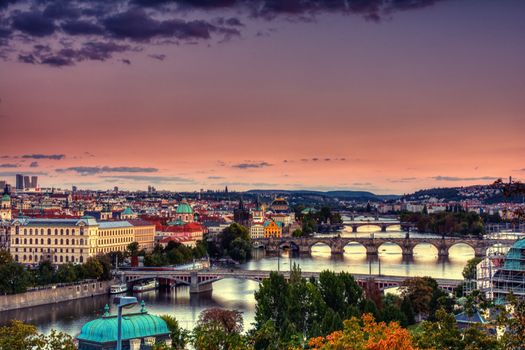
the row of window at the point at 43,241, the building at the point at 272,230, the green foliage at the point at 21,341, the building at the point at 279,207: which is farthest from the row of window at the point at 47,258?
the building at the point at 279,207

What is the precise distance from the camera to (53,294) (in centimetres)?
4362

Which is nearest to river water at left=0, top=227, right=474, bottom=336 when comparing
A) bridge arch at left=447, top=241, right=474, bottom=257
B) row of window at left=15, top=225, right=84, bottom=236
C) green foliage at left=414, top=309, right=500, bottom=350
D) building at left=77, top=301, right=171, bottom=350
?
bridge arch at left=447, top=241, right=474, bottom=257

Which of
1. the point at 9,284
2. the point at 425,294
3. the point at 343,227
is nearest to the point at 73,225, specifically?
the point at 9,284

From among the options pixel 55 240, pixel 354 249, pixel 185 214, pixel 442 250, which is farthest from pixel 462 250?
pixel 55 240

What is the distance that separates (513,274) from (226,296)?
19.6 m

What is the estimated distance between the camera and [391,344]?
40.5 ft

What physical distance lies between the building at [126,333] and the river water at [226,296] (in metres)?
18.8

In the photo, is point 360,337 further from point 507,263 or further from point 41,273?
point 41,273

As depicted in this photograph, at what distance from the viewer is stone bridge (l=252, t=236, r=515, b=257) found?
246ft

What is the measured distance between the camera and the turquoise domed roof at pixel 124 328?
47.9 ft

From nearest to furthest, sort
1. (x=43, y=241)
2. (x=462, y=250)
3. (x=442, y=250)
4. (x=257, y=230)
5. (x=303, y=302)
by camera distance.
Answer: (x=303, y=302), (x=43, y=241), (x=442, y=250), (x=462, y=250), (x=257, y=230)

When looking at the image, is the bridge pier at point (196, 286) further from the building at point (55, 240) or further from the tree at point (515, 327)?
the tree at point (515, 327)

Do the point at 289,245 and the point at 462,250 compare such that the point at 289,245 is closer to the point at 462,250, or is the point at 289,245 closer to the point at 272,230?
the point at 272,230

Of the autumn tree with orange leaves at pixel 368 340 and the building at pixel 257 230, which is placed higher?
the autumn tree with orange leaves at pixel 368 340
